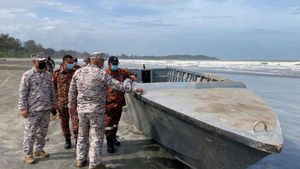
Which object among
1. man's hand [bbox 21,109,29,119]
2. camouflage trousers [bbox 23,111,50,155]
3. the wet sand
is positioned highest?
man's hand [bbox 21,109,29,119]

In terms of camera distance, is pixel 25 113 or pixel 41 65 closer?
pixel 25 113

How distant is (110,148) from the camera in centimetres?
745

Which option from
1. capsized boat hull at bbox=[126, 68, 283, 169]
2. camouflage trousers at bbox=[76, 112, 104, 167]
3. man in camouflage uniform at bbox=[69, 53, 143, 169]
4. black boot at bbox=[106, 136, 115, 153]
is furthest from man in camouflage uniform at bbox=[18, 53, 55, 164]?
capsized boat hull at bbox=[126, 68, 283, 169]

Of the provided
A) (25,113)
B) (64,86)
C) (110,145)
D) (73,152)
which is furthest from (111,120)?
(25,113)

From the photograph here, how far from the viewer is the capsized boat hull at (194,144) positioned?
4758 mm

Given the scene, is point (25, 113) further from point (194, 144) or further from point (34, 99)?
point (194, 144)

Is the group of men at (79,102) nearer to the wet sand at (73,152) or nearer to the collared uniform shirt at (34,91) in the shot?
the collared uniform shirt at (34,91)

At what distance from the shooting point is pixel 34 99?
662 cm

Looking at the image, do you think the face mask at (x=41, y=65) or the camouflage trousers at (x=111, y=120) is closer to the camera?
the face mask at (x=41, y=65)

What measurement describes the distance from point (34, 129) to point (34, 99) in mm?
476

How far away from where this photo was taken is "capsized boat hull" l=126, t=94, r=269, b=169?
15.6ft

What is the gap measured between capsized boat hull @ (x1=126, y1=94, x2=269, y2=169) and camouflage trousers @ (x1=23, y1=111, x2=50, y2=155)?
1.62 metres

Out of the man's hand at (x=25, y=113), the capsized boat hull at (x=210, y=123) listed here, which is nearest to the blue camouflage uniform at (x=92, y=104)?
the capsized boat hull at (x=210, y=123)

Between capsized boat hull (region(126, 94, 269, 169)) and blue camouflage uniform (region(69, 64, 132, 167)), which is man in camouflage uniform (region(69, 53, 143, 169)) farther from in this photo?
capsized boat hull (region(126, 94, 269, 169))
